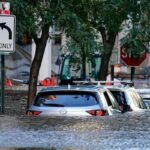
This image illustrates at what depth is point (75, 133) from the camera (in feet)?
40.7

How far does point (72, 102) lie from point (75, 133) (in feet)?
11.8

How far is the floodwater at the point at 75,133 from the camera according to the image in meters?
10.8

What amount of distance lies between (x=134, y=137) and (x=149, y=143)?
2.75 feet

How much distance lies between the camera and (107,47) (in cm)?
2331

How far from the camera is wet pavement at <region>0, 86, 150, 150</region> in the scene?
35.4 feet

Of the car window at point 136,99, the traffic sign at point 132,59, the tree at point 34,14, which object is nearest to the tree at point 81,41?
the tree at point 34,14

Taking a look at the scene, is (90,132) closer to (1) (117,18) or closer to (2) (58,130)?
(2) (58,130)

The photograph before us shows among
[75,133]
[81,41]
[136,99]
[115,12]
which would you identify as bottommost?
[136,99]

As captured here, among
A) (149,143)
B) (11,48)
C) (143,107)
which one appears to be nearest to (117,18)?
(143,107)

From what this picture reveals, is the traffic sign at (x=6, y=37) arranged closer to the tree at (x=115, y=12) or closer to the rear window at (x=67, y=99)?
the rear window at (x=67, y=99)

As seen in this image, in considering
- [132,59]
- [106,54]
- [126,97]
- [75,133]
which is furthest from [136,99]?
[75,133]

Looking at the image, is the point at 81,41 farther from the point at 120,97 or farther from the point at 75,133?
the point at 75,133

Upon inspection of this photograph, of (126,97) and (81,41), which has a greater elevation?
(81,41)

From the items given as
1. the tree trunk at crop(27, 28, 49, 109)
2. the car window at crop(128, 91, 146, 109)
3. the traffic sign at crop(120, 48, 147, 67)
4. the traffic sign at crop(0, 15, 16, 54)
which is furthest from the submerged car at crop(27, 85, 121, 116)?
the traffic sign at crop(120, 48, 147, 67)
